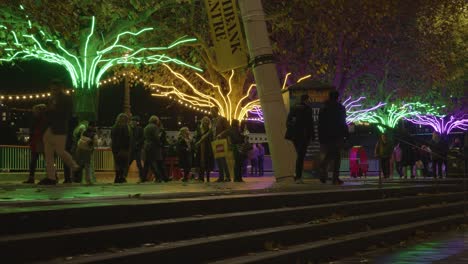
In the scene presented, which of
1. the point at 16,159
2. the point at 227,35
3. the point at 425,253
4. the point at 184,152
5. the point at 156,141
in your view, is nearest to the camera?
the point at 425,253

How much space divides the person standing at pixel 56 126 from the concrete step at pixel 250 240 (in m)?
5.46

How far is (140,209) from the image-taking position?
7711 millimetres

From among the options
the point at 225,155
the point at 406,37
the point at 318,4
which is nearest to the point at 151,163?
the point at 225,155

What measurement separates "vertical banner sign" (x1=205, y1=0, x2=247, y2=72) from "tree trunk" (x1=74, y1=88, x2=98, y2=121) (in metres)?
9.94

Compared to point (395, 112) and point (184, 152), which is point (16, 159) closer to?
point (184, 152)

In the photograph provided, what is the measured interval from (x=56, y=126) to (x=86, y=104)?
30.7 feet

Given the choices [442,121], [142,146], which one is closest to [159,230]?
[142,146]

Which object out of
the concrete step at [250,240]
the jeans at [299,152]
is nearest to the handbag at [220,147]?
the jeans at [299,152]

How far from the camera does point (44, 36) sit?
69.2ft

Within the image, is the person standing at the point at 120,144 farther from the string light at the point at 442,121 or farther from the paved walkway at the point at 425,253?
the string light at the point at 442,121

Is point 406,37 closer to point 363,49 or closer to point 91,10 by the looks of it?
point 363,49

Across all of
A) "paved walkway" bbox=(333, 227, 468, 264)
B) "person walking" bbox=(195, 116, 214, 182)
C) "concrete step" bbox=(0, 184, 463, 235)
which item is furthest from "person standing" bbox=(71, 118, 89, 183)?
"paved walkway" bbox=(333, 227, 468, 264)

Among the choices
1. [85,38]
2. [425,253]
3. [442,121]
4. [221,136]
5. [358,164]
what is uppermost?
[85,38]

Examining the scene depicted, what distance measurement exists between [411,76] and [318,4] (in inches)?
766
